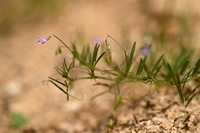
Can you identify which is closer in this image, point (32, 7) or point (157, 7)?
point (157, 7)

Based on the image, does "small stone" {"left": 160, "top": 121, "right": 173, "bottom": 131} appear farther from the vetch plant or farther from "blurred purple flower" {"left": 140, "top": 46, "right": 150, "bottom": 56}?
"blurred purple flower" {"left": 140, "top": 46, "right": 150, "bottom": 56}

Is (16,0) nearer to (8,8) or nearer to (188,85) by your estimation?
(8,8)

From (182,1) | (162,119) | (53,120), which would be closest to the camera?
(162,119)

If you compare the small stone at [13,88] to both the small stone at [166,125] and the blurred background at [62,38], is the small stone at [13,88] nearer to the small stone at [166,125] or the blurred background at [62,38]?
the blurred background at [62,38]

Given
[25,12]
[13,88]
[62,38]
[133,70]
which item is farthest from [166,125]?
[25,12]

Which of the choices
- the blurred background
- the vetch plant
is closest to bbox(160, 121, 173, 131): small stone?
the vetch plant

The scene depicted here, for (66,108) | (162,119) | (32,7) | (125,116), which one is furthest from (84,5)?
(162,119)

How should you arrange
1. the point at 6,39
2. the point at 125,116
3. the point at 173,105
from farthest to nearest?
the point at 6,39 < the point at 125,116 < the point at 173,105

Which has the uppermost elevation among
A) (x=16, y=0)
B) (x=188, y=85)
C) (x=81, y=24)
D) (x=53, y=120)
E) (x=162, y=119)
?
(x=16, y=0)
